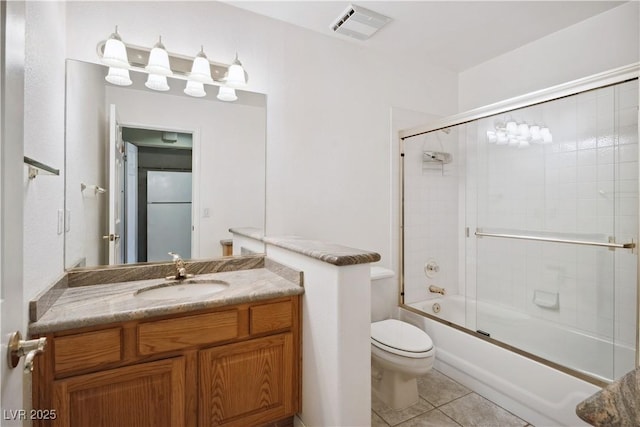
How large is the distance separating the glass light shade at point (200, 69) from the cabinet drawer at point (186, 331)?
1312 millimetres

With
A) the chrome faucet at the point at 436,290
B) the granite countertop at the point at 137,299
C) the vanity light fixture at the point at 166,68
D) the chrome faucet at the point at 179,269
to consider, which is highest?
the vanity light fixture at the point at 166,68

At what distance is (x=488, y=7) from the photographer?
6.63 feet

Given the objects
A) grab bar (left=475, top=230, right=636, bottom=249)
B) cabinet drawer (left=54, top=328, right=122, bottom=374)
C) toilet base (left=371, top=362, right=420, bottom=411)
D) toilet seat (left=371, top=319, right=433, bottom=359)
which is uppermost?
grab bar (left=475, top=230, right=636, bottom=249)

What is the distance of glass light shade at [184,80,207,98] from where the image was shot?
1.81 meters

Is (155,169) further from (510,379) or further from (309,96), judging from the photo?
(510,379)

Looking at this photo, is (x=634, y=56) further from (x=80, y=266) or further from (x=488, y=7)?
(x=80, y=266)

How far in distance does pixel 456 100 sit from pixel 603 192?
1.44 m

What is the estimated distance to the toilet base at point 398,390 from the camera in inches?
73.3

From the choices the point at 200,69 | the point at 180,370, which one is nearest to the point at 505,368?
the point at 180,370

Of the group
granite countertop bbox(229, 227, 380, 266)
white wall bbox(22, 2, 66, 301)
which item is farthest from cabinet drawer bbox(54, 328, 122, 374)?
granite countertop bbox(229, 227, 380, 266)

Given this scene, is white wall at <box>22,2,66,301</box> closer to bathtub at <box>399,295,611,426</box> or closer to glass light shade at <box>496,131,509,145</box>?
bathtub at <box>399,295,611,426</box>

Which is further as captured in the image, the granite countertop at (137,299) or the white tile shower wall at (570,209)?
the white tile shower wall at (570,209)

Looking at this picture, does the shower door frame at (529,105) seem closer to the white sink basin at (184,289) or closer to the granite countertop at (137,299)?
the granite countertop at (137,299)

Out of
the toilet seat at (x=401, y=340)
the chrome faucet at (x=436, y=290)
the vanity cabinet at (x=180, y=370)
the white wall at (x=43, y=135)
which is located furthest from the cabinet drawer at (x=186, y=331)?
the chrome faucet at (x=436, y=290)
